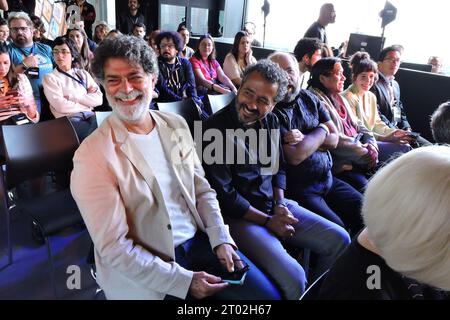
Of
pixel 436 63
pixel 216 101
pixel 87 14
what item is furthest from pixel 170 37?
pixel 436 63

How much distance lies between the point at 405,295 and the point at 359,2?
6529 mm

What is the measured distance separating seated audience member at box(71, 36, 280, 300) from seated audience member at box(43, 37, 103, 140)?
149 centimetres

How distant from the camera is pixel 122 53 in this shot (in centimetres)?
130

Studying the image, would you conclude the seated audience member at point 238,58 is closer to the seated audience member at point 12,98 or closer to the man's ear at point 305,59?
the man's ear at point 305,59

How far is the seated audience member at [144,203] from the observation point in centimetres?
117

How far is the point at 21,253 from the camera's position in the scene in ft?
7.09

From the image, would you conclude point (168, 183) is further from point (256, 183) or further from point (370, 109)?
point (370, 109)

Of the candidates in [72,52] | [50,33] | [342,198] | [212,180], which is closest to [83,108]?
[72,52]

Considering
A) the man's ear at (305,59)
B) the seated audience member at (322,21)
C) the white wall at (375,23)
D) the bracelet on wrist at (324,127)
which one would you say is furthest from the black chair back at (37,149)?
the white wall at (375,23)

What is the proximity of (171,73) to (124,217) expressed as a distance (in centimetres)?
266

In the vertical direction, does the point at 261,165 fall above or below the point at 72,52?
below

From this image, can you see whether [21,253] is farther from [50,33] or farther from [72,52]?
[50,33]

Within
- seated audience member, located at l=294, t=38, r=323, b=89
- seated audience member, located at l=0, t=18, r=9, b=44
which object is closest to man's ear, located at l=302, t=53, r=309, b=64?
seated audience member, located at l=294, t=38, r=323, b=89

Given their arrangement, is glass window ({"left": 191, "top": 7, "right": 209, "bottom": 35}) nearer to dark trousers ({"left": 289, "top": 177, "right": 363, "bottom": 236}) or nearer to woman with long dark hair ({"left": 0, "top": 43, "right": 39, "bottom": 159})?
woman with long dark hair ({"left": 0, "top": 43, "right": 39, "bottom": 159})
